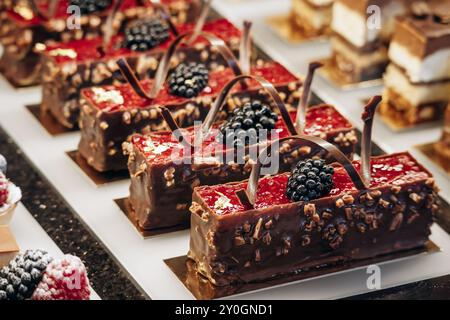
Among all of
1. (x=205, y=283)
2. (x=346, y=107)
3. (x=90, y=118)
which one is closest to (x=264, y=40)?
(x=346, y=107)

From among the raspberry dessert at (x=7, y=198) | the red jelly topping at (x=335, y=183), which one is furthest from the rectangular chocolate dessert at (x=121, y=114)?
the red jelly topping at (x=335, y=183)

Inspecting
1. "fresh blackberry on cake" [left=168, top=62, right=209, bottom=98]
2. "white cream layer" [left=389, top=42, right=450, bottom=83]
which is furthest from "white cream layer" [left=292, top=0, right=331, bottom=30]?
"fresh blackberry on cake" [left=168, top=62, right=209, bottom=98]

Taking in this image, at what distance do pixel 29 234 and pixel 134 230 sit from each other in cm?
52

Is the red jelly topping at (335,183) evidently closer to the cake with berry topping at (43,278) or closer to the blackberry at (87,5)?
the cake with berry topping at (43,278)

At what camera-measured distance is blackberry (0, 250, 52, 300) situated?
543 centimetres

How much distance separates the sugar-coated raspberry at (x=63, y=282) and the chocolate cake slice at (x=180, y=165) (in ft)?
2.62

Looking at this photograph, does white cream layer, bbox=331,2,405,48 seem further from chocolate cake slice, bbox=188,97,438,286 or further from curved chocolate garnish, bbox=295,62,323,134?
chocolate cake slice, bbox=188,97,438,286

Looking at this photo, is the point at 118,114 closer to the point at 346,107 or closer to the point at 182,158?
the point at 182,158

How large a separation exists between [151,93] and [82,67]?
640mm

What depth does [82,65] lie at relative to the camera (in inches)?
274

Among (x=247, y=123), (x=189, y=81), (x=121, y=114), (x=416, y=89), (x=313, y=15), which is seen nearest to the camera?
(x=247, y=123)

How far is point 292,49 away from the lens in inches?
324

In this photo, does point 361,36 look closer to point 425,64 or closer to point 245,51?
point 425,64

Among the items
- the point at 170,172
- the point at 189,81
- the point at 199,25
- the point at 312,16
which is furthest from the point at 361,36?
the point at 170,172
